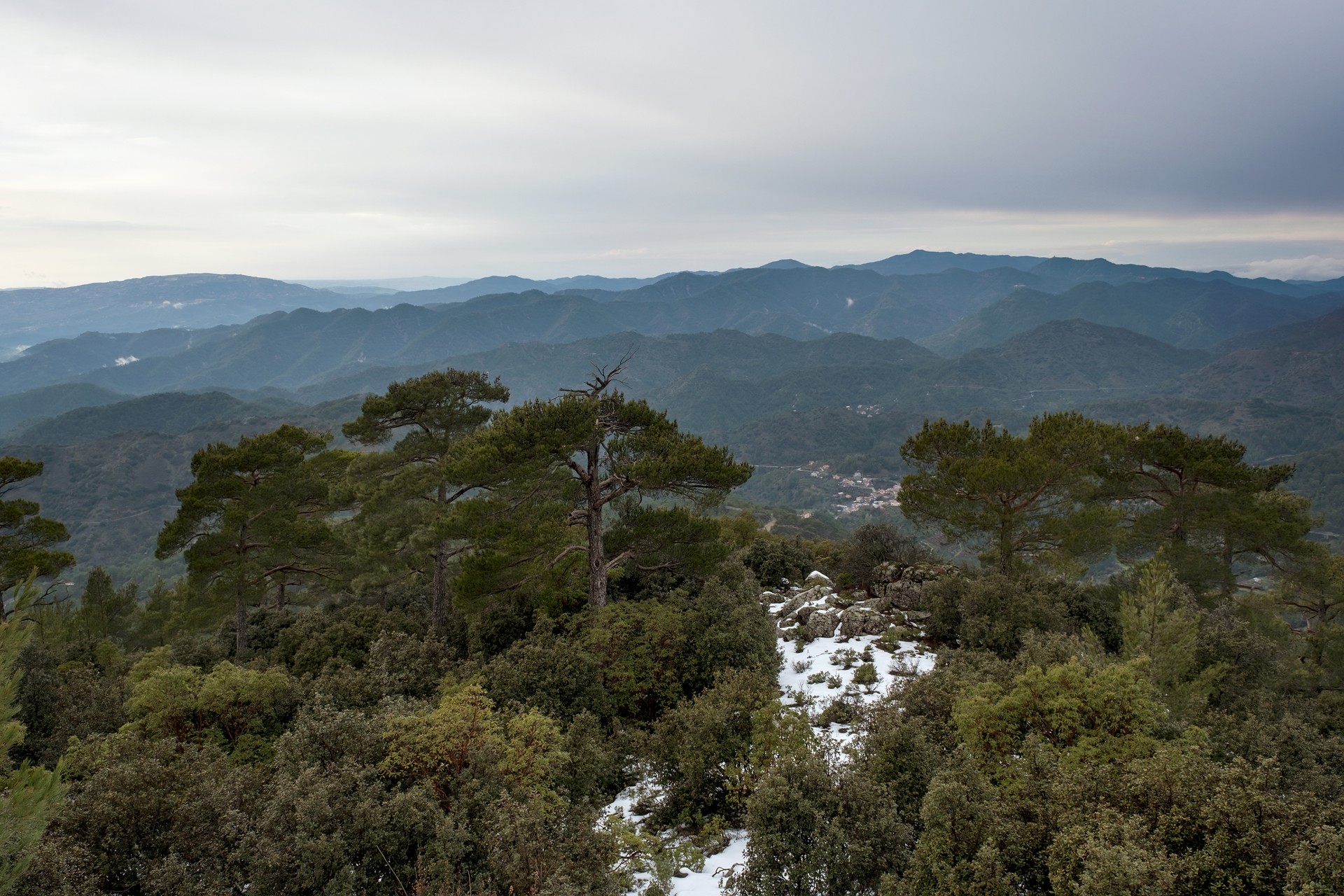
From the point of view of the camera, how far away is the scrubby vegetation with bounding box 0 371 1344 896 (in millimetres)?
6605

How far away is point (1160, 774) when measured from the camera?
620 cm

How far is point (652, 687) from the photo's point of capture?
13.2 m

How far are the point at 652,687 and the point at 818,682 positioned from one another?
358cm

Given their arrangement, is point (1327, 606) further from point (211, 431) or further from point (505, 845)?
point (211, 431)

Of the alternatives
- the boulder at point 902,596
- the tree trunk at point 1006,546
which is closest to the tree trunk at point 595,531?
the boulder at point 902,596

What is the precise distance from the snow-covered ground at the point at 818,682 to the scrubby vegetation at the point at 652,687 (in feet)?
0.70

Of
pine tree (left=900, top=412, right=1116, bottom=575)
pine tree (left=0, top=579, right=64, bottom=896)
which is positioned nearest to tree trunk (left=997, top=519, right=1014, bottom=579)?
pine tree (left=900, top=412, right=1116, bottom=575)

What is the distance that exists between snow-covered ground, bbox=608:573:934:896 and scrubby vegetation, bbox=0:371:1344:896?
213mm

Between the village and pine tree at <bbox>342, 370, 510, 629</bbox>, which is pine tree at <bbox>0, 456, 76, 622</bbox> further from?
the village

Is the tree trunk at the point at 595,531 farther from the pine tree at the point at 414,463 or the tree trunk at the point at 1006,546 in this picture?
the tree trunk at the point at 1006,546

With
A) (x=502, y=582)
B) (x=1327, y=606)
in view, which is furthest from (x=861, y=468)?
(x=502, y=582)

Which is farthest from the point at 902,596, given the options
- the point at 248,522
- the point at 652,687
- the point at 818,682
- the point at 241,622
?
the point at 248,522

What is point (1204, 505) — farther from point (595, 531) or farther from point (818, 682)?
point (595, 531)

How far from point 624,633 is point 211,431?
214729 mm
